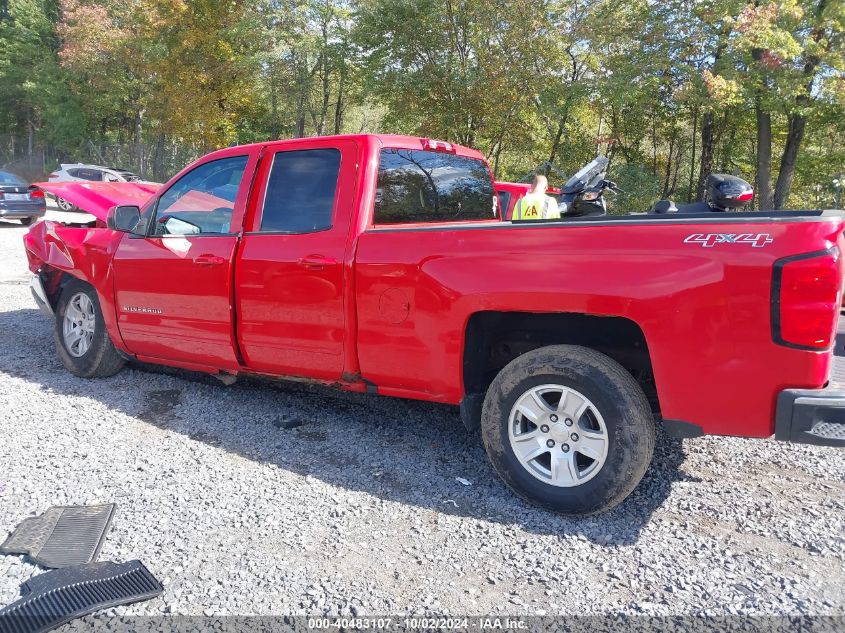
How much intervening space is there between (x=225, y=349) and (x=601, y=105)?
1583 centimetres

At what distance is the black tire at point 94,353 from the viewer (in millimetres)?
5004

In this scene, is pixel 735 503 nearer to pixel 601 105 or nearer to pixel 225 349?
pixel 225 349

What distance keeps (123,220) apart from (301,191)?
162 cm

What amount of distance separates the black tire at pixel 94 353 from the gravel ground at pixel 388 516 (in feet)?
1.72

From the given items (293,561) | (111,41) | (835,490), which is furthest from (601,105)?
(111,41)

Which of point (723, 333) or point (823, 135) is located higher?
point (823, 135)

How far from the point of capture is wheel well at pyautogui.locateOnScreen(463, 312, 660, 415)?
3205mm

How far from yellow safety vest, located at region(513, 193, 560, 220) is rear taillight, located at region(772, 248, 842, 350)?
4363 millimetres

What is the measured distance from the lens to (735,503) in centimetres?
323

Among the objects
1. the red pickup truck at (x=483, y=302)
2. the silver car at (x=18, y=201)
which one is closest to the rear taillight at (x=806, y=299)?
the red pickup truck at (x=483, y=302)

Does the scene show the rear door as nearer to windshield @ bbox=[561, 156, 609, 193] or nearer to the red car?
windshield @ bbox=[561, 156, 609, 193]

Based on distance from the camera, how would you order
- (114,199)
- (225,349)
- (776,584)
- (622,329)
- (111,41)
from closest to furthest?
1. (776,584)
2. (622,329)
3. (225,349)
4. (114,199)
5. (111,41)

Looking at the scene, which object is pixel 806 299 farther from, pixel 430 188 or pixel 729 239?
pixel 430 188

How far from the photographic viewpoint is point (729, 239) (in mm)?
2582
